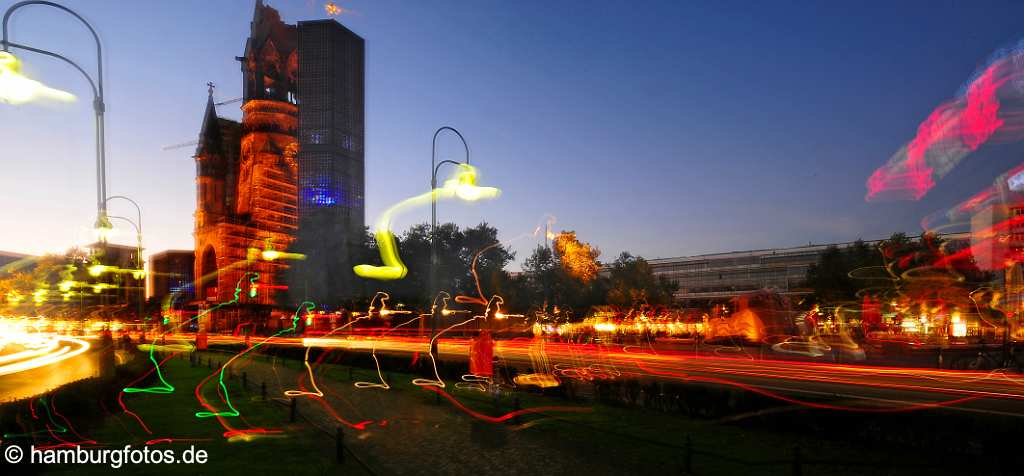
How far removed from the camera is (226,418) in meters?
16.3

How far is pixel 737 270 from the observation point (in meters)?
118

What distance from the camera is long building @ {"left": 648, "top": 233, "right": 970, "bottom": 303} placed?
110m

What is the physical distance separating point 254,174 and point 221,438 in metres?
103

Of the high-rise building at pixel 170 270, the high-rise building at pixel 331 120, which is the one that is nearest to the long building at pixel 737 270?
the high-rise building at pixel 331 120

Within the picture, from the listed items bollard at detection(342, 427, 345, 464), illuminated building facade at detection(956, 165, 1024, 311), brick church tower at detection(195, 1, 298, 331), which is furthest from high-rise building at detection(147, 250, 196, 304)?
bollard at detection(342, 427, 345, 464)

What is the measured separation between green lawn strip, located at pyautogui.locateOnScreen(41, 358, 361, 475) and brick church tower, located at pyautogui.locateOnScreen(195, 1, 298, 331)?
278ft

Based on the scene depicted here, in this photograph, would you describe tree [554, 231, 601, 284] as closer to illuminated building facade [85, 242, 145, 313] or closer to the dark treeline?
the dark treeline

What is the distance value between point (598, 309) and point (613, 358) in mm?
27271

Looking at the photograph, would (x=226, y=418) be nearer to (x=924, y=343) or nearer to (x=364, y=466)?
(x=364, y=466)

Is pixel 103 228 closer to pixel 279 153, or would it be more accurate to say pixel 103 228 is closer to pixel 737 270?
pixel 279 153

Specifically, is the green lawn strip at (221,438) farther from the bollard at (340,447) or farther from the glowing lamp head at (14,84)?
the glowing lamp head at (14,84)

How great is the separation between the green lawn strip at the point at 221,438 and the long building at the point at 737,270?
94.8 meters

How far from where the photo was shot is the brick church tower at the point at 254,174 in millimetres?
106500

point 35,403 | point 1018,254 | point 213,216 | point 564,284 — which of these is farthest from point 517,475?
point 213,216
